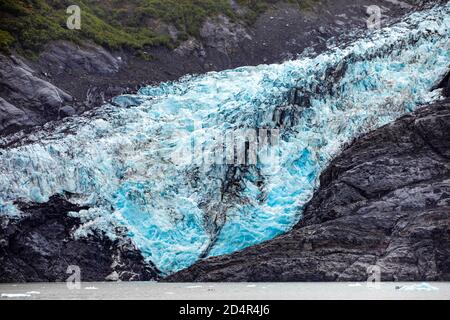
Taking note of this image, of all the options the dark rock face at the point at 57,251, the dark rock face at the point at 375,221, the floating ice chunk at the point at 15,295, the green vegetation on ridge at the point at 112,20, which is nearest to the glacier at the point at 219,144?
the dark rock face at the point at 57,251

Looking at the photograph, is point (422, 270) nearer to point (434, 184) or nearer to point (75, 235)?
point (434, 184)

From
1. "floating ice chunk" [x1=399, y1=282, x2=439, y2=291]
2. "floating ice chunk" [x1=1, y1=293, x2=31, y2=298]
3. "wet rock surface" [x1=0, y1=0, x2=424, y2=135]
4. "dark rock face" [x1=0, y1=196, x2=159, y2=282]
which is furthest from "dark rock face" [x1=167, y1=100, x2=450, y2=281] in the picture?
"wet rock surface" [x1=0, y1=0, x2=424, y2=135]

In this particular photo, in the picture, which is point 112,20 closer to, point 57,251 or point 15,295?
point 57,251

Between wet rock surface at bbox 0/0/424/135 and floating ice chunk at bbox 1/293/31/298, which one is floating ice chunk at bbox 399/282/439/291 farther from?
wet rock surface at bbox 0/0/424/135

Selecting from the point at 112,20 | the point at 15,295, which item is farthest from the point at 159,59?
the point at 15,295

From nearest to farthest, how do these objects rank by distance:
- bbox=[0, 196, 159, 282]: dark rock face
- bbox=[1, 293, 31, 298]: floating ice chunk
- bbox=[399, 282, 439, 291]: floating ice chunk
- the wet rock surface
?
bbox=[1, 293, 31, 298]: floating ice chunk < bbox=[399, 282, 439, 291]: floating ice chunk < bbox=[0, 196, 159, 282]: dark rock face < the wet rock surface

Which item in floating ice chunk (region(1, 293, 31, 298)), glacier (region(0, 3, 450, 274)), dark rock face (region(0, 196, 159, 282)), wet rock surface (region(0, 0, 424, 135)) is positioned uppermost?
wet rock surface (region(0, 0, 424, 135))

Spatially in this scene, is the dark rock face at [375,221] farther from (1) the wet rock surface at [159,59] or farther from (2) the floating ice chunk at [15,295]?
(1) the wet rock surface at [159,59]
